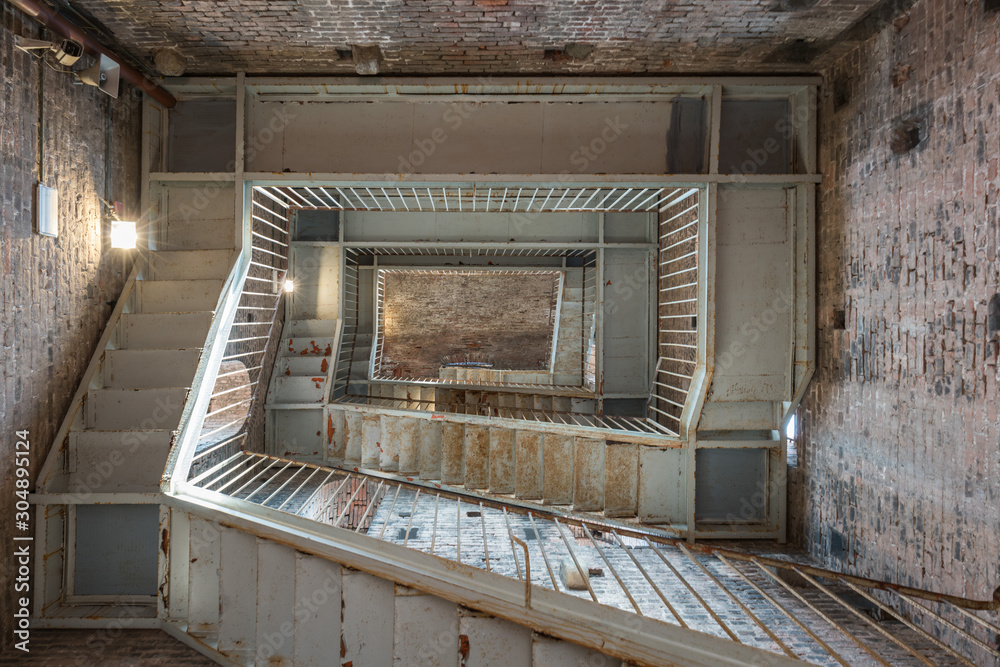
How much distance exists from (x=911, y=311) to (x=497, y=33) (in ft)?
16.0

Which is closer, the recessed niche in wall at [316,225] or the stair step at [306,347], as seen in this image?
the stair step at [306,347]

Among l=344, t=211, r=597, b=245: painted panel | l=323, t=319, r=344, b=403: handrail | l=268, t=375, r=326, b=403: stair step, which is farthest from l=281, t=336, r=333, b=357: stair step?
l=344, t=211, r=597, b=245: painted panel

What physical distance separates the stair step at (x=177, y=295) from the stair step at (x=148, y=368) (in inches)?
22.3

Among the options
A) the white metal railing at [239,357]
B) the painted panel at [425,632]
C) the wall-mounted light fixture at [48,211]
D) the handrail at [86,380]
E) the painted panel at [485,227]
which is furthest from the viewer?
the painted panel at [485,227]

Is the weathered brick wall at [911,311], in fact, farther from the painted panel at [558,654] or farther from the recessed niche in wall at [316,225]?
the recessed niche in wall at [316,225]

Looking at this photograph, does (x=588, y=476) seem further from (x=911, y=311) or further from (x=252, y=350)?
(x=252, y=350)

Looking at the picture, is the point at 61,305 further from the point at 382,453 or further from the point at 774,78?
the point at 774,78

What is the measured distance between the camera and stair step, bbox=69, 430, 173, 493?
4.54 m

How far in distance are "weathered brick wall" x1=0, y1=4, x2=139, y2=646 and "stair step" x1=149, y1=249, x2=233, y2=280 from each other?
0.35 metres

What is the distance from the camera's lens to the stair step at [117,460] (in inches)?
179

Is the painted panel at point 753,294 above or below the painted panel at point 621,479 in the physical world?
above

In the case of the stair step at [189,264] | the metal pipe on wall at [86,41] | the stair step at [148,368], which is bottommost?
the stair step at [148,368]

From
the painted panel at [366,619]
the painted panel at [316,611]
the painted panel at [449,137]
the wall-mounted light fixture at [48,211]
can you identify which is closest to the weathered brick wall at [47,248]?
the wall-mounted light fixture at [48,211]

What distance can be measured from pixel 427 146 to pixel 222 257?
2.73m
